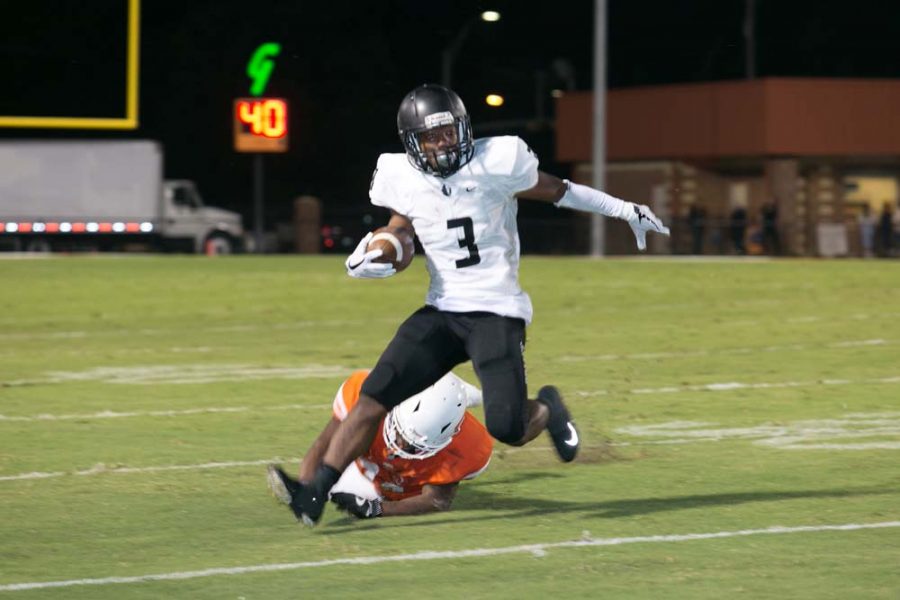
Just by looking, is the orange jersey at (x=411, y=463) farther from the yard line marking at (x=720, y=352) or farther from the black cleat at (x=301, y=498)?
the yard line marking at (x=720, y=352)

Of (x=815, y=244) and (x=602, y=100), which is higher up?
(x=602, y=100)

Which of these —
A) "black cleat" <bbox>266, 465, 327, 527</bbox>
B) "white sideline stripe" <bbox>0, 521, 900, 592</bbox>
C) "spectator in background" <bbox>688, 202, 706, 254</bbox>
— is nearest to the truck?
"spectator in background" <bbox>688, 202, 706, 254</bbox>

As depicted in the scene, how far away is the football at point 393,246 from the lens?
7.22m

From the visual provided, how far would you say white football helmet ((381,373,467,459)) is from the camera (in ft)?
25.0

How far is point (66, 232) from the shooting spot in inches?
1810

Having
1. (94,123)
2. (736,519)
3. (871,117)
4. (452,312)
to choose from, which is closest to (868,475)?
(736,519)

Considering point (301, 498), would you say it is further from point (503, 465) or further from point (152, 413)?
point (152, 413)

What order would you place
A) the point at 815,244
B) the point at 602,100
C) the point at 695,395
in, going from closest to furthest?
the point at 695,395, the point at 602,100, the point at 815,244

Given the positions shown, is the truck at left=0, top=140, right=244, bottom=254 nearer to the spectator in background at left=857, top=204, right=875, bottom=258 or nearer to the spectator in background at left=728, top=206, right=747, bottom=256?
the spectator in background at left=728, top=206, right=747, bottom=256

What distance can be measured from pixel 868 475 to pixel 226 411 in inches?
181

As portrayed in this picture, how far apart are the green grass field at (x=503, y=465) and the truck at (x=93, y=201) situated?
82.9 ft

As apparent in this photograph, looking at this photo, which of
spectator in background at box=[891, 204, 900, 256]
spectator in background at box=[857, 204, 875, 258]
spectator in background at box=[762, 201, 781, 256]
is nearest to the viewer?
spectator in background at box=[762, 201, 781, 256]

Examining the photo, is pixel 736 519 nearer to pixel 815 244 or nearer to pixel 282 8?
pixel 815 244

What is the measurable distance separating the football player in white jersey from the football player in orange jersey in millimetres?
178
